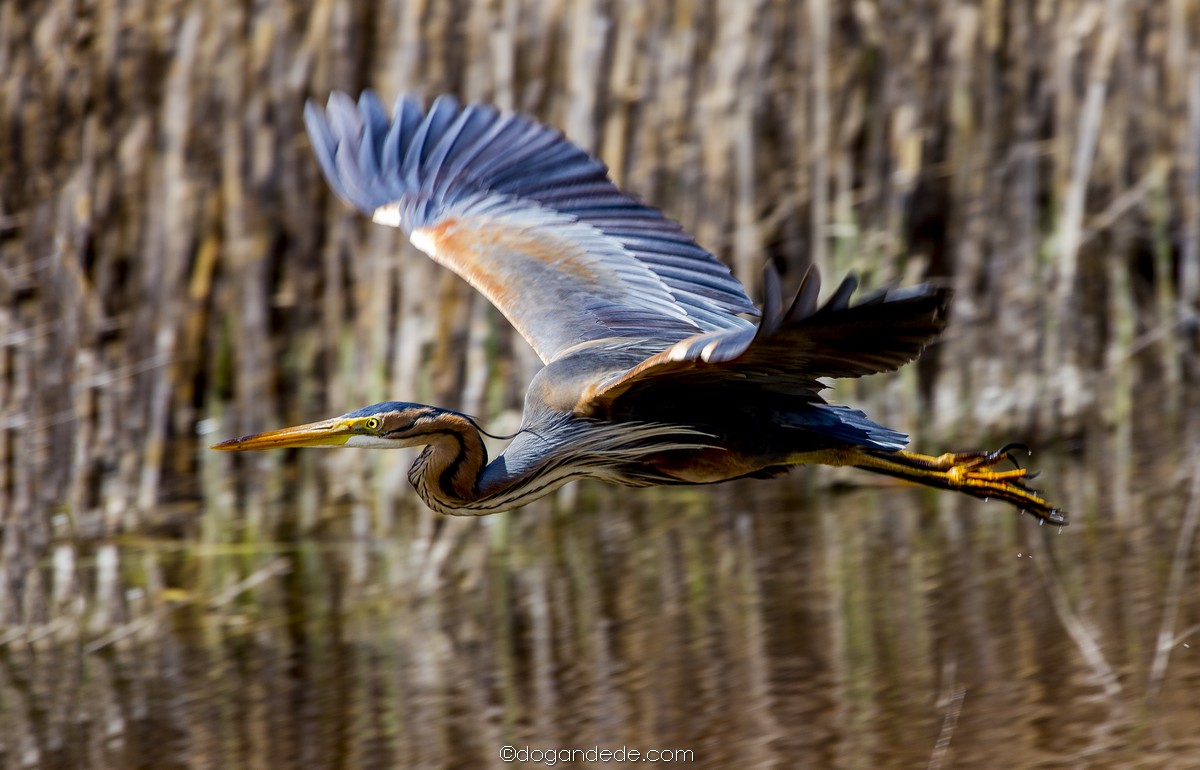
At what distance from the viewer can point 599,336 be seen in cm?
542

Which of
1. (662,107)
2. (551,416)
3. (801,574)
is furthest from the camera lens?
(662,107)

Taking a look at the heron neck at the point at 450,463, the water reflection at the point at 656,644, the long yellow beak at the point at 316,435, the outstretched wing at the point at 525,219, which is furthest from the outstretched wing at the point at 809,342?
the water reflection at the point at 656,644

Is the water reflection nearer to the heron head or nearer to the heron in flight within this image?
the heron in flight

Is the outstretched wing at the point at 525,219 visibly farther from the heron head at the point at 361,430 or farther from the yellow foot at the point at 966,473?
the heron head at the point at 361,430

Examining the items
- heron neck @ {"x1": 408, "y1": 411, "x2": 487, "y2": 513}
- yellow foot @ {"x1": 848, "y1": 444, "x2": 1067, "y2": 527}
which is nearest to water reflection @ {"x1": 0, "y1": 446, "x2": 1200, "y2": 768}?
yellow foot @ {"x1": 848, "y1": 444, "x2": 1067, "y2": 527}

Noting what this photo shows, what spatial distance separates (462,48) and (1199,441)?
12.1ft

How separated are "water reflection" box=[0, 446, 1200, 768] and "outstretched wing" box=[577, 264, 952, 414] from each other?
143cm

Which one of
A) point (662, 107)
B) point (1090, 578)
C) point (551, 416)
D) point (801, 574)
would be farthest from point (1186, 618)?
point (662, 107)

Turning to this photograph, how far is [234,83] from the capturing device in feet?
24.4

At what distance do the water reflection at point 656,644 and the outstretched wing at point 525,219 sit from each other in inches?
52.8

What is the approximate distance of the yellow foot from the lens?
5207 millimetres

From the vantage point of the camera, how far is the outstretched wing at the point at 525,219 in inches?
222

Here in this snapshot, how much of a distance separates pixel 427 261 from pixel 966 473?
3.07 metres

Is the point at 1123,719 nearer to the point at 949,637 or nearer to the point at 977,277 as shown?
the point at 949,637
